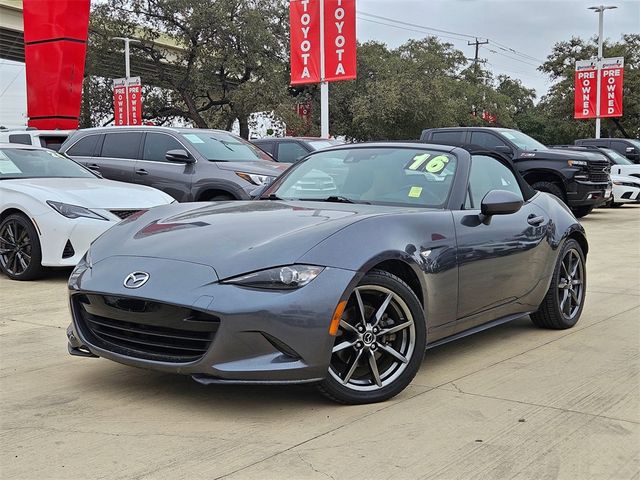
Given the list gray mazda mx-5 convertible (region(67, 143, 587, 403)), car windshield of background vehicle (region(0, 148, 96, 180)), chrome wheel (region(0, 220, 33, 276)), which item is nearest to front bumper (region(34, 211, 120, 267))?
chrome wheel (region(0, 220, 33, 276))

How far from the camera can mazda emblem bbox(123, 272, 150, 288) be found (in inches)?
136

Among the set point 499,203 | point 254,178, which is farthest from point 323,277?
point 254,178

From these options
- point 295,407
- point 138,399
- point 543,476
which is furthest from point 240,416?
point 543,476

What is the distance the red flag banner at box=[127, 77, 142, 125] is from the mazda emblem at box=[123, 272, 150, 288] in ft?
93.1

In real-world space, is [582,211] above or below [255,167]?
below

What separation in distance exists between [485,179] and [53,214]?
434 cm

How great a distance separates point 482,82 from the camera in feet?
197

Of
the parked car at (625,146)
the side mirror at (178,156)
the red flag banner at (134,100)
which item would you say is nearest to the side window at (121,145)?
the side mirror at (178,156)

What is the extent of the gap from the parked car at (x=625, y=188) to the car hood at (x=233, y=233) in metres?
16.3

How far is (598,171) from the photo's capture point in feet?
48.1

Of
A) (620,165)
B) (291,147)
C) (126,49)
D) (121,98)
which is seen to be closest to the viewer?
(291,147)

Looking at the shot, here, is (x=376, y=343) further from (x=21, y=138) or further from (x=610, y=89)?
(x=610, y=89)

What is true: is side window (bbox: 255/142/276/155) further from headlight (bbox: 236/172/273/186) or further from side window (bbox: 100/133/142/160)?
headlight (bbox: 236/172/273/186)

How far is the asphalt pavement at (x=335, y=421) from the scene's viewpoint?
291 centimetres
